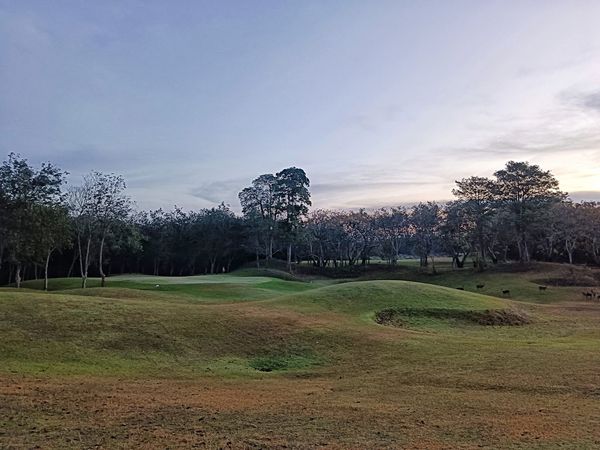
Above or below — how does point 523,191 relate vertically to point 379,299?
above

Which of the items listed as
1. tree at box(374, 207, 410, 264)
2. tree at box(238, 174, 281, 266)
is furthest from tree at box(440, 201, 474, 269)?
tree at box(238, 174, 281, 266)

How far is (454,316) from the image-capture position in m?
32.9

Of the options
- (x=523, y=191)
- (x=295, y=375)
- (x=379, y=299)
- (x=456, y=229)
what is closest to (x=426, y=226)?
(x=456, y=229)

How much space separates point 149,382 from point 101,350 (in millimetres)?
4525

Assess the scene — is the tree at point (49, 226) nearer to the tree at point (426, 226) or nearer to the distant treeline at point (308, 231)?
the distant treeline at point (308, 231)

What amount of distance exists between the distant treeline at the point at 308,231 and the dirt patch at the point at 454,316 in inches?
1336

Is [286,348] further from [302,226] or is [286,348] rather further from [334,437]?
[302,226]

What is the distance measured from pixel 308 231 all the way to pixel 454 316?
201 ft

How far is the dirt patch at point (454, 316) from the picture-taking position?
3197 centimetres

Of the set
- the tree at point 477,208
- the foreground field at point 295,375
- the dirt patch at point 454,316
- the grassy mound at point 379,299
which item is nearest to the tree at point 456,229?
the tree at point 477,208

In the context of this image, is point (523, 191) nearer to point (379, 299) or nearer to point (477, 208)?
point (477, 208)

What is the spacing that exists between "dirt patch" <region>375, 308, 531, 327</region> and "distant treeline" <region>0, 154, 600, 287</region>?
33.9 m

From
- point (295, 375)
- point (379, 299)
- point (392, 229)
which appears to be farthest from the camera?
point (392, 229)

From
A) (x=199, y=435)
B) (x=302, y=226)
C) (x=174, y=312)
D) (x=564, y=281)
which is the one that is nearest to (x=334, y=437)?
(x=199, y=435)
